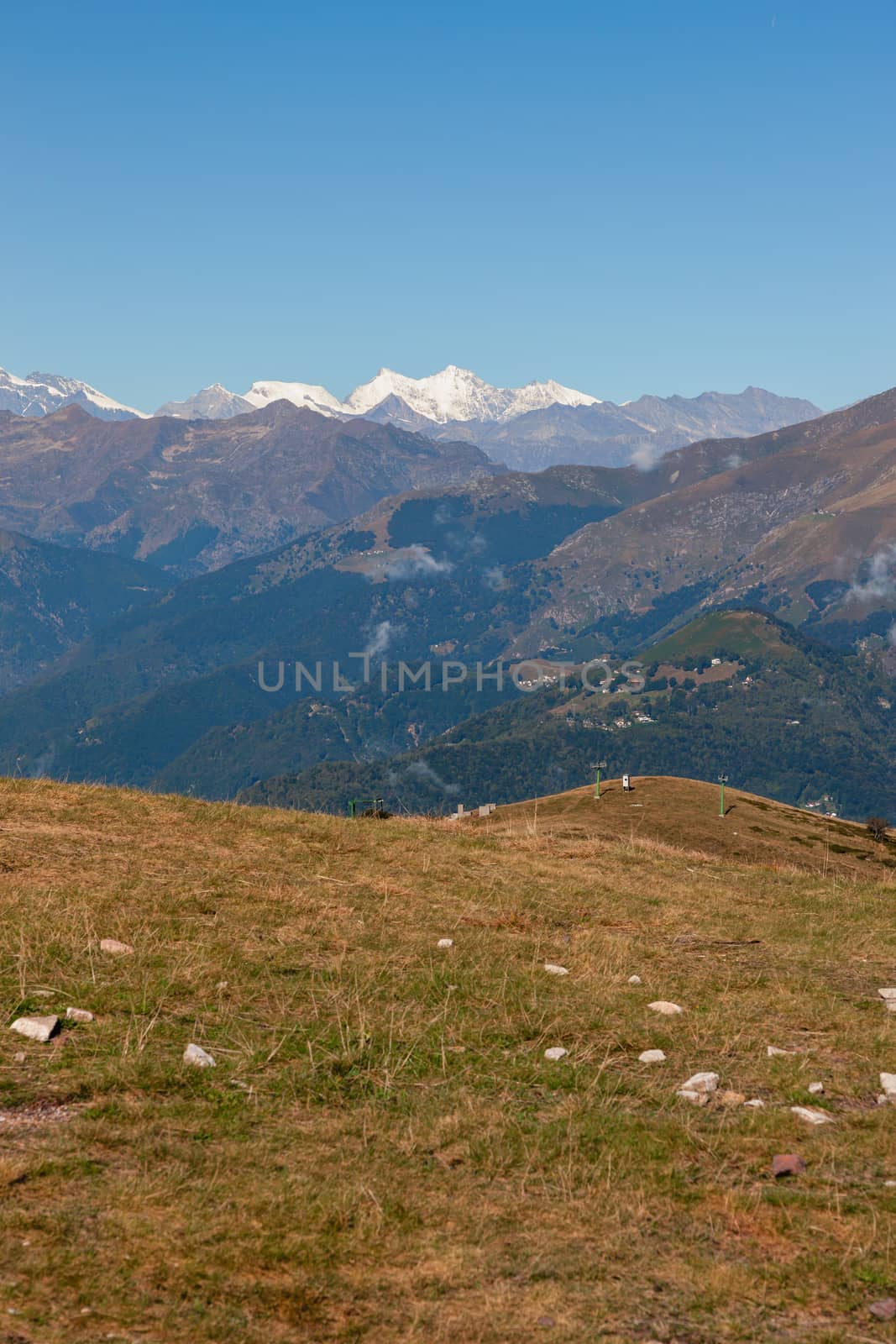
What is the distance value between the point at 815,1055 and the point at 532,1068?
3.52m

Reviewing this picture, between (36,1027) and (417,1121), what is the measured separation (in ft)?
14.2

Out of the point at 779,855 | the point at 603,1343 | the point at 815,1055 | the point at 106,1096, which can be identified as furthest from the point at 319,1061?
the point at 779,855

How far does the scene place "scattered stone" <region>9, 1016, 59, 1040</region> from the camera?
11891 mm

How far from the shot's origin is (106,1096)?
35.3 feet

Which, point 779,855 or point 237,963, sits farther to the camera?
point 779,855

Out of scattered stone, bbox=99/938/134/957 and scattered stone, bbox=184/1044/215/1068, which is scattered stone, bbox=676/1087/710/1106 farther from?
scattered stone, bbox=99/938/134/957

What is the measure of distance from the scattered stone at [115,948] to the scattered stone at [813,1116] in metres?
8.34

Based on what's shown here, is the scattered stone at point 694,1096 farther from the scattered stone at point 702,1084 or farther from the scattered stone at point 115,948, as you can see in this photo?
the scattered stone at point 115,948

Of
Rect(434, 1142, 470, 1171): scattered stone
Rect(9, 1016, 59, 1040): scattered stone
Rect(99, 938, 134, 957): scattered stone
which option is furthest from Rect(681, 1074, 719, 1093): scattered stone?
Rect(99, 938, 134, 957): scattered stone

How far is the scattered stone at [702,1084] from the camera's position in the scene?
1184 cm

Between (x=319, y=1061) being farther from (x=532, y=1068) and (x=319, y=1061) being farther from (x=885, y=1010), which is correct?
(x=885, y=1010)

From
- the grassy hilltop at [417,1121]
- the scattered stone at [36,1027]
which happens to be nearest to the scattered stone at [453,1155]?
the grassy hilltop at [417,1121]

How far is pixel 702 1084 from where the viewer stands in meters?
11.9

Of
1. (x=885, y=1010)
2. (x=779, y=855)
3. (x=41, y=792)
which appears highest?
(x=41, y=792)
